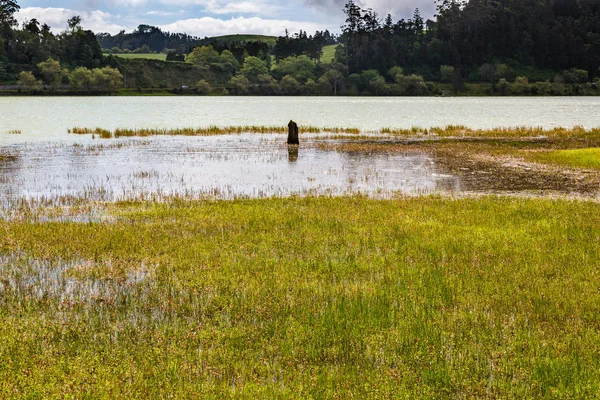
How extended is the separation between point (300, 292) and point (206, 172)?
84.3ft

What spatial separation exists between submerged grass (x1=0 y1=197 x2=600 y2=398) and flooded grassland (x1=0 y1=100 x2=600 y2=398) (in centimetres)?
4

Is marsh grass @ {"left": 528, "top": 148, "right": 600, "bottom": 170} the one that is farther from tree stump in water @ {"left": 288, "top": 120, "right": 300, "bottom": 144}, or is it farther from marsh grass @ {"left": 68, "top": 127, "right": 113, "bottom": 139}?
marsh grass @ {"left": 68, "top": 127, "right": 113, "bottom": 139}

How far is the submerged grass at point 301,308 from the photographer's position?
8.83m

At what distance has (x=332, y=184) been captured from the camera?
1266 inches

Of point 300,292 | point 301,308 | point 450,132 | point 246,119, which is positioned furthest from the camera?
point 246,119

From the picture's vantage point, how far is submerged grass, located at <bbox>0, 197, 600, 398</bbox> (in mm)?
8828

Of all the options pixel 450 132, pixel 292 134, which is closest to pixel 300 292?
pixel 292 134

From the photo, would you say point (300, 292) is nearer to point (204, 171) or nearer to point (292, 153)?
point (204, 171)

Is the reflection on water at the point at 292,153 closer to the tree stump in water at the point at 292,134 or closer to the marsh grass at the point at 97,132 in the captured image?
the tree stump in water at the point at 292,134

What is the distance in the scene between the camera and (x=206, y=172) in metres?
37.5

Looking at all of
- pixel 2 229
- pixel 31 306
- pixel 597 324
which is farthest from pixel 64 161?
pixel 597 324

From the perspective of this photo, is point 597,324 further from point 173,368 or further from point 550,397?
point 173,368

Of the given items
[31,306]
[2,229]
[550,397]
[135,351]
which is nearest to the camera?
[550,397]

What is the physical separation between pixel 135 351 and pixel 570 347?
730 cm
